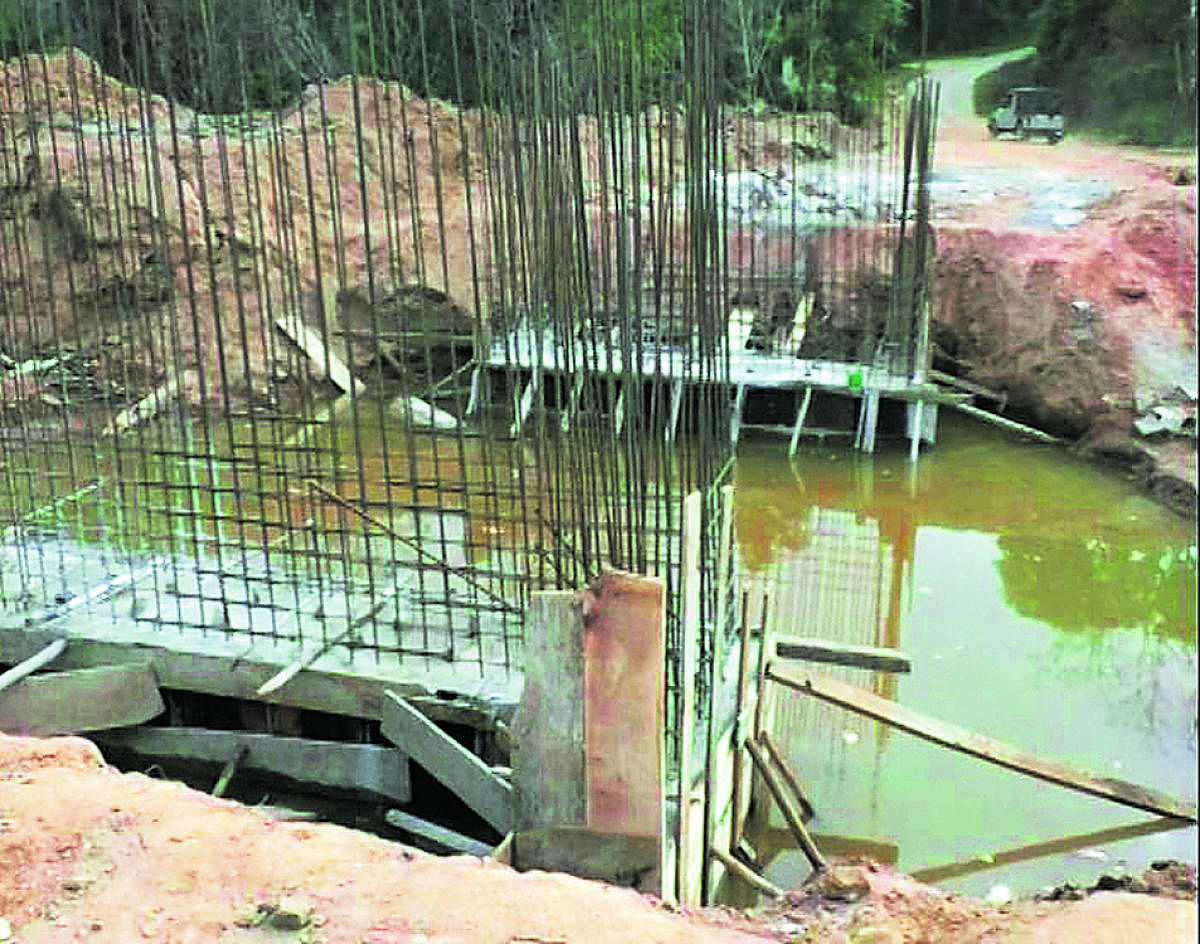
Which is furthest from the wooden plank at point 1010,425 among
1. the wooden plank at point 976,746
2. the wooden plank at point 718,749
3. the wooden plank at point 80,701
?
the wooden plank at point 80,701

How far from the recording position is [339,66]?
1875 centimetres

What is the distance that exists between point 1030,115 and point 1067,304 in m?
2.70

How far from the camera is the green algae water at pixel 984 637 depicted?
654 centimetres

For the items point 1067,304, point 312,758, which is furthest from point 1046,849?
point 1067,304

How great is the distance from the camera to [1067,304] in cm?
1348

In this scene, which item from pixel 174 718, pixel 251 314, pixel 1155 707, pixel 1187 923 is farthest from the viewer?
pixel 251 314

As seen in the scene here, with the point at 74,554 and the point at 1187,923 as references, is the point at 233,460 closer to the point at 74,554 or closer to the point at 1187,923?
the point at 74,554

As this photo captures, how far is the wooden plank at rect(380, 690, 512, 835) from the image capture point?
16.7 feet

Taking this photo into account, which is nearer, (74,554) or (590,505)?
(590,505)

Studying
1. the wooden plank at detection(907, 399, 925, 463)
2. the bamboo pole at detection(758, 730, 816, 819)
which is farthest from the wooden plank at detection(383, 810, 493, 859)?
the wooden plank at detection(907, 399, 925, 463)

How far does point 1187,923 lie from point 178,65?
1647cm

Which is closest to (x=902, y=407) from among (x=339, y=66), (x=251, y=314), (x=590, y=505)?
(x=251, y=314)

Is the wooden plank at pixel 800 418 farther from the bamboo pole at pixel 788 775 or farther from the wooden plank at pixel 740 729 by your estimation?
the wooden plank at pixel 740 729

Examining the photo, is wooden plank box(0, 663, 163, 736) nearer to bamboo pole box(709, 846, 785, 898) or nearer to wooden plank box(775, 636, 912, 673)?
bamboo pole box(709, 846, 785, 898)
